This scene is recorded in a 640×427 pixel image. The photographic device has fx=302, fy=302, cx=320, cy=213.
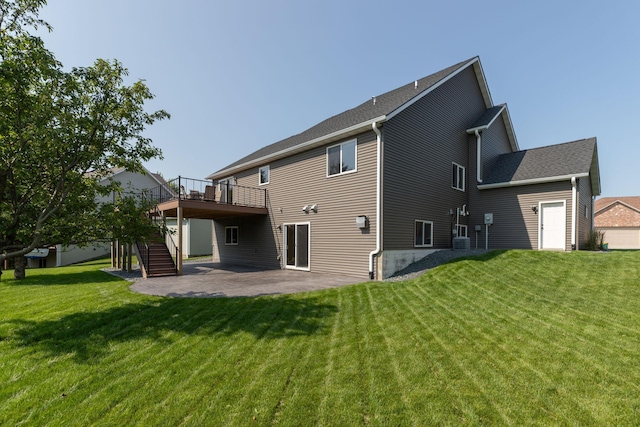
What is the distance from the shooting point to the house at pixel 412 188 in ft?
34.8

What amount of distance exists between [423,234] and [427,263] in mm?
1542

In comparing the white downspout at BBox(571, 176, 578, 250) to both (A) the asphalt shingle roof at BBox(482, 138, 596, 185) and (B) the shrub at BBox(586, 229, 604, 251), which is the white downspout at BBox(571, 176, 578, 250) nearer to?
(A) the asphalt shingle roof at BBox(482, 138, 596, 185)

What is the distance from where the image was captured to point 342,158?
37.9 ft

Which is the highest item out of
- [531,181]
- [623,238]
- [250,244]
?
[531,181]

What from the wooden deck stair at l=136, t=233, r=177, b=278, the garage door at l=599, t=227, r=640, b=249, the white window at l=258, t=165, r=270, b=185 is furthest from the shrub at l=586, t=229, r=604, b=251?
the garage door at l=599, t=227, r=640, b=249

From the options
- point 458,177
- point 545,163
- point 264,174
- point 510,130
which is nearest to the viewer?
point 545,163

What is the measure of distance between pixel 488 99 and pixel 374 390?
1718 centimetres

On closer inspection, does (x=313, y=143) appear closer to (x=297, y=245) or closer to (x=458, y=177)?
(x=297, y=245)

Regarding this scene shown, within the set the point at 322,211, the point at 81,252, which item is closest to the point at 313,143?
the point at 322,211

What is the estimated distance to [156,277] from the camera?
10.9 metres

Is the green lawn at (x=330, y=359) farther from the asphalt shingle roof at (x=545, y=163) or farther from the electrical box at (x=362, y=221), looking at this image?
the asphalt shingle roof at (x=545, y=163)

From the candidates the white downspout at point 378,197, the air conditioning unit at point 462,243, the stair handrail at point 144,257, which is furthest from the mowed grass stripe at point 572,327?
the stair handrail at point 144,257

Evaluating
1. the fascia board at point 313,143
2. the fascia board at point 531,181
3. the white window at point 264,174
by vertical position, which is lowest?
the fascia board at point 531,181

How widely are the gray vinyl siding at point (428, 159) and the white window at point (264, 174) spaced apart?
6.83 m
